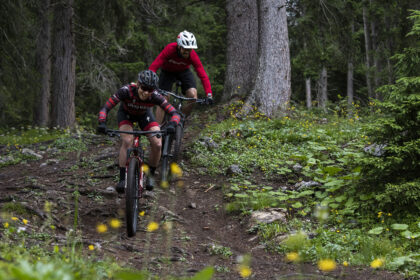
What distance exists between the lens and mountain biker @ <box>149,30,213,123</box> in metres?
6.75

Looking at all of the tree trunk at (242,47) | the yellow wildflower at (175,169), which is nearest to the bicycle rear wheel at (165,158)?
the yellow wildflower at (175,169)

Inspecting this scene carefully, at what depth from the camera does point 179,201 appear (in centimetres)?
667

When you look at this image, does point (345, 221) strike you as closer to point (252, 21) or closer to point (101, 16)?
point (252, 21)

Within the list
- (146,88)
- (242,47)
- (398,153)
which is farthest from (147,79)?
(242,47)

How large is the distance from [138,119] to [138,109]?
0.22 m

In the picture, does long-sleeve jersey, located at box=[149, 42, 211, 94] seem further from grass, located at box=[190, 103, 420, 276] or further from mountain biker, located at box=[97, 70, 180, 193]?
grass, located at box=[190, 103, 420, 276]

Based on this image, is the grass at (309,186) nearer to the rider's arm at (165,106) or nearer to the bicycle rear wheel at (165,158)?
the bicycle rear wheel at (165,158)

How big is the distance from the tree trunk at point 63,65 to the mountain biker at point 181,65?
709 centimetres

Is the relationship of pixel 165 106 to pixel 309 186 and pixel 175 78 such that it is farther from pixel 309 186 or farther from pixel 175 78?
pixel 309 186

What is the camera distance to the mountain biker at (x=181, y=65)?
266 inches

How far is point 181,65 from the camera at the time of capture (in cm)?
727

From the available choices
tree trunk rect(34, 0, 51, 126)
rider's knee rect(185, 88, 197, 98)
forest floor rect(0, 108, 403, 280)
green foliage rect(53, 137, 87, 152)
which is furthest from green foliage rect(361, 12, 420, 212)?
tree trunk rect(34, 0, 51, 126)

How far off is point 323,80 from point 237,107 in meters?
16.7

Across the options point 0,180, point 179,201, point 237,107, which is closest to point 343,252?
point 179,201
